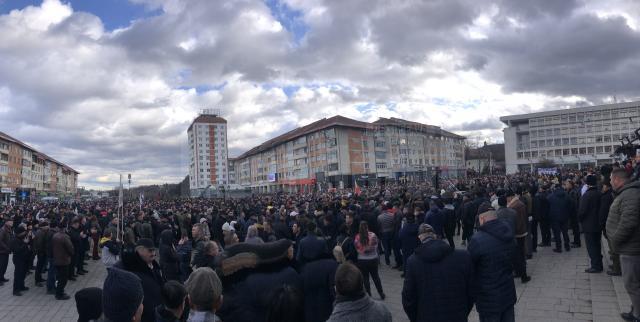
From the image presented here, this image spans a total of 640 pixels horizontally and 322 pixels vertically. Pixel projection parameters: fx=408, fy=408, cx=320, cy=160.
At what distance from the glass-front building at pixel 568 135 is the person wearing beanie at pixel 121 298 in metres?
94.6

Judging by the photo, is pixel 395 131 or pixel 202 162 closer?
pixel 395 131

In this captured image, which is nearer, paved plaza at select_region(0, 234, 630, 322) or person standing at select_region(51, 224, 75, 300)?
paved plaza at select_region(0, 234, 630, 322)

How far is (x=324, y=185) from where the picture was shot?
203 ft

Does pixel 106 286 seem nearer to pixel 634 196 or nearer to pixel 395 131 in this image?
pixel 634 196

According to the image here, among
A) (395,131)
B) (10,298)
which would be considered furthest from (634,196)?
(395,131)

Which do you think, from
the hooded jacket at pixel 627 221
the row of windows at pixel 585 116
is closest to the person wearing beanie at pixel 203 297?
the hooded jacket at pixel 627 221

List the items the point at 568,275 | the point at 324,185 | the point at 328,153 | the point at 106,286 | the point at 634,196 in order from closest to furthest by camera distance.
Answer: the point at 106,286 → the point at 634,196 → the point at 568,275 → the point at 324,185 → the point at 328,153

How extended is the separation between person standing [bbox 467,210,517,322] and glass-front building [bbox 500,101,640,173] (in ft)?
302

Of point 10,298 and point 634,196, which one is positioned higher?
point 634,196

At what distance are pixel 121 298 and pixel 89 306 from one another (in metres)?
0.50

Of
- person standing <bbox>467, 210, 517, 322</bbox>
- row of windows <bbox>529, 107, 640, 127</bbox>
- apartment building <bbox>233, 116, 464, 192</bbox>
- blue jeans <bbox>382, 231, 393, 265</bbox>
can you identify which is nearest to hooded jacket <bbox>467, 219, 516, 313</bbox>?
person standing <bbox>467, 210, 517, 322</bbox>

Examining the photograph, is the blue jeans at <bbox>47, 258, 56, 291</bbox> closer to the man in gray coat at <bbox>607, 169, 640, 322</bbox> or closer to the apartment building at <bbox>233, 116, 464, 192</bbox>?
the man in gray coat at <bbox>607, 169, 640, 322</bbox>

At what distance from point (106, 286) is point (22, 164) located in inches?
4098

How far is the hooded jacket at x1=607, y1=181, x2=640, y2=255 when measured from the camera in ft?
15.0
